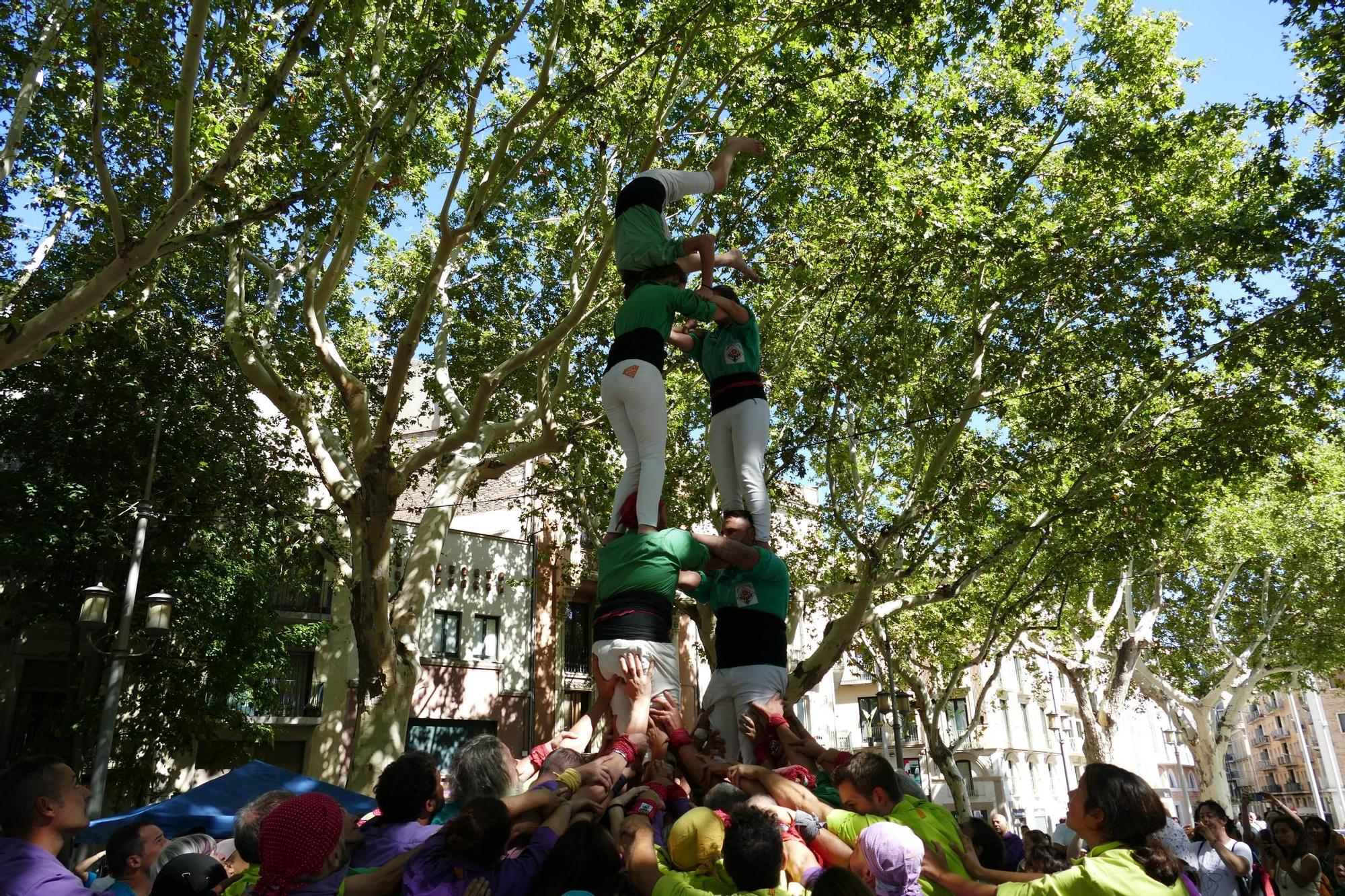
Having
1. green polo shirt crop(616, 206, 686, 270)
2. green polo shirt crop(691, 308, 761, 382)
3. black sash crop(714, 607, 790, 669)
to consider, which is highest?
green polo shirt crop(616, 206, 686, 270)

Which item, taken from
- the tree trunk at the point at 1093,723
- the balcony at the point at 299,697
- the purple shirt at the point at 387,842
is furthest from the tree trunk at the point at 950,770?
the purple shirt at the point at 387,842

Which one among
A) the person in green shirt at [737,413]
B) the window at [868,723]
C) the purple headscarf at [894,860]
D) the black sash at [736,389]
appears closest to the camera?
the purple headscarf at [894,860]

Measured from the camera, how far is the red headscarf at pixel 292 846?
3.24 m

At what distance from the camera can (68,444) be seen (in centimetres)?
1627

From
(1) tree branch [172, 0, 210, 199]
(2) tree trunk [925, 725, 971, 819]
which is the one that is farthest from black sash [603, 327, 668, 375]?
(2) tree trunk [925, 725, 971, 819]

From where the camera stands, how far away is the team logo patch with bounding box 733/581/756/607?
5980mm

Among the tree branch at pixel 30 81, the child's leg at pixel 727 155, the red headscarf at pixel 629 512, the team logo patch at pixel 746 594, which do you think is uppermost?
the tree branch at pixel 30 81

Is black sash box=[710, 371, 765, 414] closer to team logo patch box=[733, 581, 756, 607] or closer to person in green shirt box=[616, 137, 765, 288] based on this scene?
person in green shirt box=[616, 137, 765, 288]

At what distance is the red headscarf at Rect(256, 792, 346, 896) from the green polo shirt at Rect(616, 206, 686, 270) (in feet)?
13.0

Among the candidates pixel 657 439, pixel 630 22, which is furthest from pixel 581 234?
pixel 657 439

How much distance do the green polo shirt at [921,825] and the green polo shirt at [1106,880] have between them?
1.97ft

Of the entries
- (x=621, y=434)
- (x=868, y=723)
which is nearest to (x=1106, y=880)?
(x=621, y=434)

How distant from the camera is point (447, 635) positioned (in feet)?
77.5

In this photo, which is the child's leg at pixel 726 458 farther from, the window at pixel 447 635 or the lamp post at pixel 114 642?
the window at pixel 447 635
